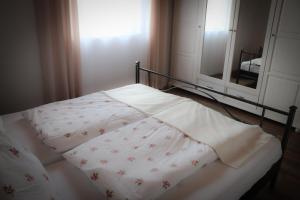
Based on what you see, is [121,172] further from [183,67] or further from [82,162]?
[183,67]

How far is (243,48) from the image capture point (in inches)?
→ 134

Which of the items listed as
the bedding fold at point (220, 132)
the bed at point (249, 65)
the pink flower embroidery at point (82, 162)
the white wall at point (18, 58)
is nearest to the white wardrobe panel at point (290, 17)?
the bed at point (249, 65)

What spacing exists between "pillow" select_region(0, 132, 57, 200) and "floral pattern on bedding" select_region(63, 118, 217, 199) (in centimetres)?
26

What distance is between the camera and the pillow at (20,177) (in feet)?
3.28

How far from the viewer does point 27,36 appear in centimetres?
282

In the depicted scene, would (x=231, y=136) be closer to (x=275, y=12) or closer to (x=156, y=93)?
(x=156, y=93)

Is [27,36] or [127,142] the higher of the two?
[27,36]

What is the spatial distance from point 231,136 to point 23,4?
256 cm

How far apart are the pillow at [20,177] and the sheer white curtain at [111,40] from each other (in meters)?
2.28

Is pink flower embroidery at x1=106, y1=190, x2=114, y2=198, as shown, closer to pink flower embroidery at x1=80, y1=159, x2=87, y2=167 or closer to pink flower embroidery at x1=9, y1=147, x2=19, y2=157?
pink flower embroidery at x1=80, y1=159, x2=87, y2=167

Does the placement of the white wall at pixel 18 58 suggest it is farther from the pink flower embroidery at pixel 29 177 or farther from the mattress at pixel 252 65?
the mattress at pixel 252 65

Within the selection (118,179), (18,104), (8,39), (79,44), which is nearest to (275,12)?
(79,44)

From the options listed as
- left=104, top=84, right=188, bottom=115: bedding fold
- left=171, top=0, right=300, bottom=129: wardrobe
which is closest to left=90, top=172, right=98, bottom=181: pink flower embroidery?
left=104, top=84, right=188, bottom=115: bedding fold

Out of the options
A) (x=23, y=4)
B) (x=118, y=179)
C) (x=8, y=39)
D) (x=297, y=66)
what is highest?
(x=23, y=4)
